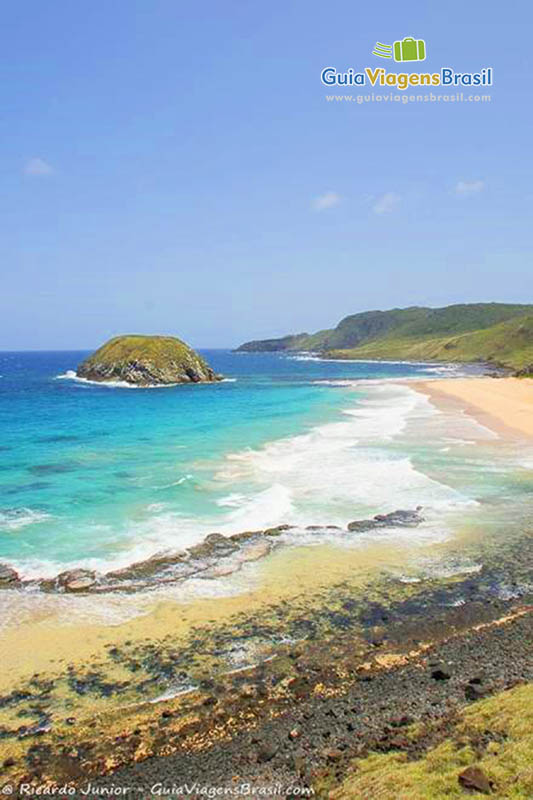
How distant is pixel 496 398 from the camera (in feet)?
255

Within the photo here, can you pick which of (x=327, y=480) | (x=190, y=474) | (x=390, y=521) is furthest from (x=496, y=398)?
(x=390, y=521)

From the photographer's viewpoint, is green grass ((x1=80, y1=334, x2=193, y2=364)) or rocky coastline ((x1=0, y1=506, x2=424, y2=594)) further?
green grass ((x1=80, y1=334, x2=193, y2=364))

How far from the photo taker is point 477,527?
2562cm

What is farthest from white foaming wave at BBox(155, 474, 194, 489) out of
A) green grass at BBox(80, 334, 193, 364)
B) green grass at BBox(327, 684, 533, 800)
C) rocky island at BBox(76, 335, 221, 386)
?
green grass at BBox(80, 334, 193, 364)

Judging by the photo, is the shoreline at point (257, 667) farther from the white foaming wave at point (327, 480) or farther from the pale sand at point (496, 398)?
the pale sand at point (496, 398)

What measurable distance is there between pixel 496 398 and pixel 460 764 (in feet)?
243

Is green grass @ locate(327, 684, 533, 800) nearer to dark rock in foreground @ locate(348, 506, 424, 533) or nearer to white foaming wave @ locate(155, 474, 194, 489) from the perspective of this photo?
dark rock in foreground @ locate(348, 506, 424, 533)

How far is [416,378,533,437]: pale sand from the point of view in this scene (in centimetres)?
5668

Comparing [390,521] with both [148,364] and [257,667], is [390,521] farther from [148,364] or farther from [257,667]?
[148,364]

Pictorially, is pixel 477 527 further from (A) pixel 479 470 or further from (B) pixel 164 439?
(B) pixel 164 439

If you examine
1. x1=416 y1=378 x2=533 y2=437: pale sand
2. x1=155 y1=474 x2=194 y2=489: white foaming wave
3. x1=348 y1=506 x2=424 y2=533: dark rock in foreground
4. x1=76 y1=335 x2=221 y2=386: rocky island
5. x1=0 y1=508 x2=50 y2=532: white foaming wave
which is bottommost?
x1=348 y1=506 x2=424 y2=533: dark rock in foreground

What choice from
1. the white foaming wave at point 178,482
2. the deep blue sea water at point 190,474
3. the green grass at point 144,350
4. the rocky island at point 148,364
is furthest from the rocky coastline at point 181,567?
the green grass at point 144,350

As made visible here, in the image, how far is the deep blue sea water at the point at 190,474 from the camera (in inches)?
1033

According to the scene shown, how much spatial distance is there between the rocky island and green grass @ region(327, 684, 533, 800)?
346ft
